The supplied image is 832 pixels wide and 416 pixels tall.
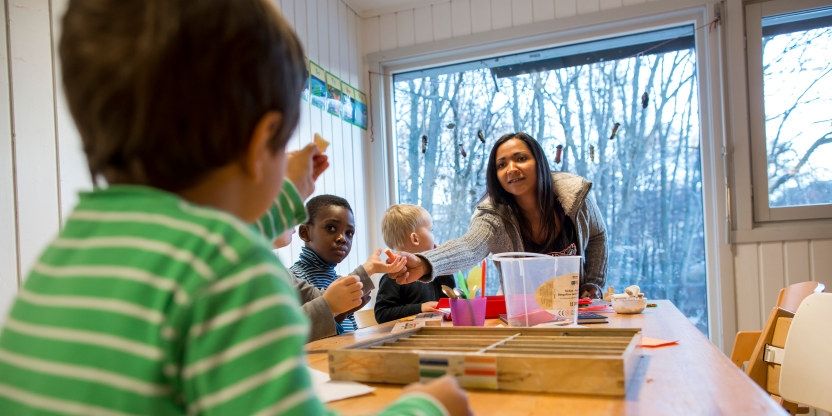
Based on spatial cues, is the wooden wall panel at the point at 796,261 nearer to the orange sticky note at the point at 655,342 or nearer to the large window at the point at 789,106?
the large window at the point at 789,106

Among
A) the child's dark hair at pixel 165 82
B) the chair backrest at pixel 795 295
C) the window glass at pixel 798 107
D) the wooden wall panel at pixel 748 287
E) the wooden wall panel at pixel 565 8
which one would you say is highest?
the wooden wall panel at pixel 565 8

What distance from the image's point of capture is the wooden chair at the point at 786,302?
148cm

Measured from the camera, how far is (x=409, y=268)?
1.61m

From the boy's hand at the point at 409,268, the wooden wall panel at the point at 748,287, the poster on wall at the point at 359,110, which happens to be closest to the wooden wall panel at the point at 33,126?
the boy's hand at the point at 409,268

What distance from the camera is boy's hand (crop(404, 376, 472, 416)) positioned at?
0.53 meters

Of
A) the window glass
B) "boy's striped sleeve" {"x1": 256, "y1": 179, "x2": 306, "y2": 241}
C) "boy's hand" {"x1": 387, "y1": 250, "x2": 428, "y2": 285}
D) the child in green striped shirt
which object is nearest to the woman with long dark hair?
"boy's hand" {"x1": 387, "y1": 250, "x2": 428, "y2": 285}

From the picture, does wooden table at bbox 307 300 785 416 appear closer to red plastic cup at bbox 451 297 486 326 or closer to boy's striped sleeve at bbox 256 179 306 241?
boy's striped sleeve at bbox 256 179 306 241

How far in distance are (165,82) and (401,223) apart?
2014 mm

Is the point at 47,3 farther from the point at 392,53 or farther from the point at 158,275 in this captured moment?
the point at 392,53

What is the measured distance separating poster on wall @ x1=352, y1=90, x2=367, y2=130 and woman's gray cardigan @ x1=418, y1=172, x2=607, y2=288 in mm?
1252

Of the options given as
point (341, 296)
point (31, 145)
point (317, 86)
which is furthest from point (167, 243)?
point (317, 86)

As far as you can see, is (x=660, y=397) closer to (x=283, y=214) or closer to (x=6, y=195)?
(x=283, y=214)

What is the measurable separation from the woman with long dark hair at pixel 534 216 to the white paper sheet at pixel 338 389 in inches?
45.7

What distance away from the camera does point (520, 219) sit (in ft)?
6.92
